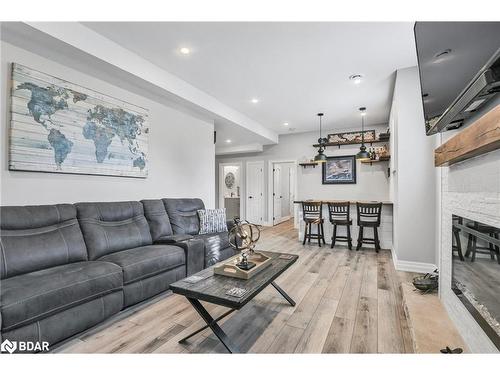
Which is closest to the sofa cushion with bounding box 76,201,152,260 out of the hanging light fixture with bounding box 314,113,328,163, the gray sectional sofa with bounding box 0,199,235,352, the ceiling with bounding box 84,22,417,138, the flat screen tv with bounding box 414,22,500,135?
the gray sectional sofa with bounding box 0,199,235,352

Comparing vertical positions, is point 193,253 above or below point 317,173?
below

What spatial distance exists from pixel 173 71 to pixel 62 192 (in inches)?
81.0

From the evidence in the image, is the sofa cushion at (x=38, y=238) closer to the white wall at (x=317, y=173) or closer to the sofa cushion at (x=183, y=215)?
the sofa cushion at (x=183, y=215)

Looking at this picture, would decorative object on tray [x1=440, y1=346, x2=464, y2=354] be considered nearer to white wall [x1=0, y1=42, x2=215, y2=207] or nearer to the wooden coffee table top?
the wooden coffee table top

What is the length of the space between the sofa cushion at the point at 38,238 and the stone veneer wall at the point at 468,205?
308 cm

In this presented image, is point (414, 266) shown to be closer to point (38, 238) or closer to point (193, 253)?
point (193, 253)

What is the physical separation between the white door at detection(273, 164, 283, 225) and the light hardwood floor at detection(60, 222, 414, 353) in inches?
192

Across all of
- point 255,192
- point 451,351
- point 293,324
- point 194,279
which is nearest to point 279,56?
point 194,279

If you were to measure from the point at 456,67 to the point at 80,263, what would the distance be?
3162 millimetres

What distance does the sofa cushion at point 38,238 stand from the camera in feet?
6.16

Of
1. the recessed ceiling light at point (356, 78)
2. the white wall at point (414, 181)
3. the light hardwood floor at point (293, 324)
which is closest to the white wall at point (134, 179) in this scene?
the light hardwood floor at point (293, 324)

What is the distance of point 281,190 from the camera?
8805 mm
